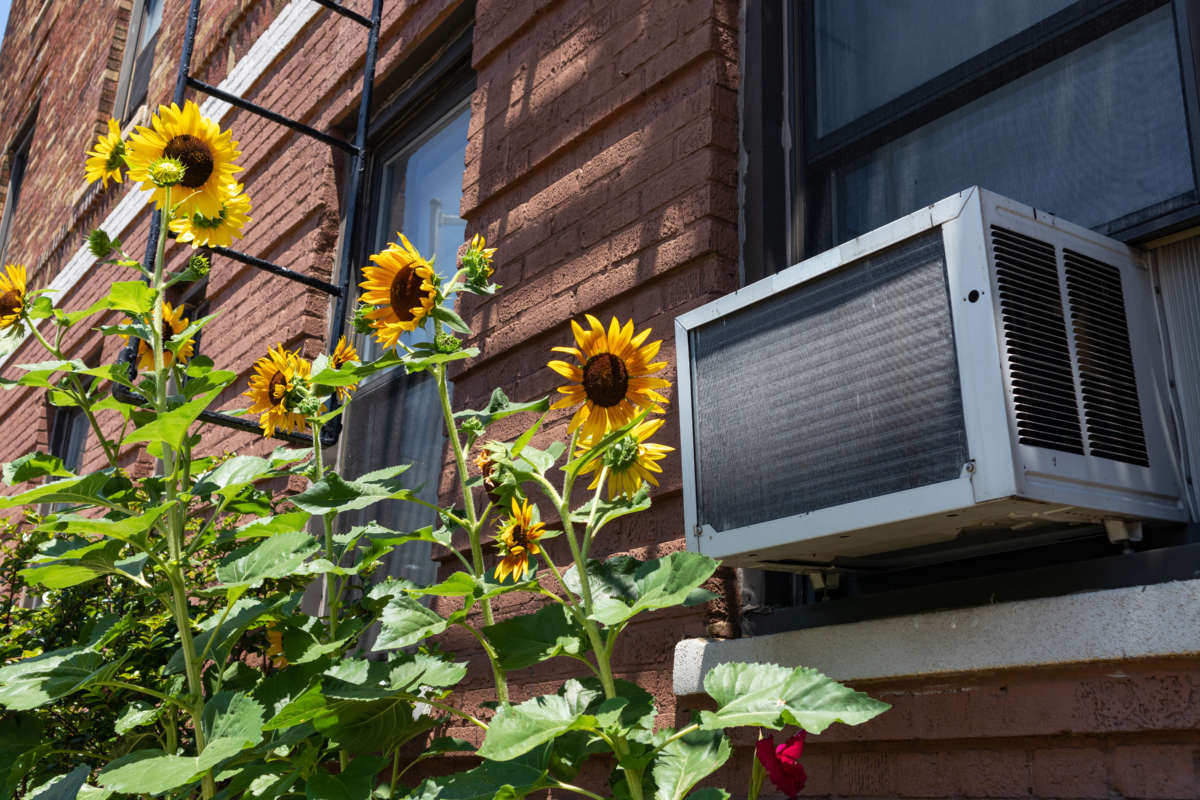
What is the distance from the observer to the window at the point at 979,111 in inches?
79.3

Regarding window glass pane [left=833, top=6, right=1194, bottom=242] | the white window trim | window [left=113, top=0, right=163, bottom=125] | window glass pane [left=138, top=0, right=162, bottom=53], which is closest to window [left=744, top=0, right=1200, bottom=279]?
window glass pane [left=833, top=6, right=1194, bottom=242]

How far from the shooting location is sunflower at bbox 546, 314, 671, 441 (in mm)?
1987

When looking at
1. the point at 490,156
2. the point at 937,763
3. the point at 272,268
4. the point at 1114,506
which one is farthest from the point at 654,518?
the point at 272,268

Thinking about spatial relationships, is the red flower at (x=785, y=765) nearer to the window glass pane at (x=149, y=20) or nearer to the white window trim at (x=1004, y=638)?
the white window trim at (x=1004, y=638)

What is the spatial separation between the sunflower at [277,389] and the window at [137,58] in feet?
19.3

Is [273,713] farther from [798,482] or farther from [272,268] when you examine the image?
[272,268]

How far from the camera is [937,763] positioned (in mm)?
1926

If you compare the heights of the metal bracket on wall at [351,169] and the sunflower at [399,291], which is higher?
the metal bracket on wall at [351,169]

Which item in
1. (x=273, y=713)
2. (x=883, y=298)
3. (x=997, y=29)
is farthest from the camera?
(x=997, y=29)

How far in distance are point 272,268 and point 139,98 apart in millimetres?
4541

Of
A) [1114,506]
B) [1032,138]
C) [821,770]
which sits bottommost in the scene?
[821,770]

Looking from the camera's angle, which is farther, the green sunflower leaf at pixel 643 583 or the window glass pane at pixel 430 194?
the window glass pane at pixel 430 194

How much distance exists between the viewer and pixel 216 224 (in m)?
2.65

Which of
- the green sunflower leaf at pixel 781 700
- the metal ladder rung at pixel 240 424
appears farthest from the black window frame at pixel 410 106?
the green sunflower leaf at pixel 781 700
